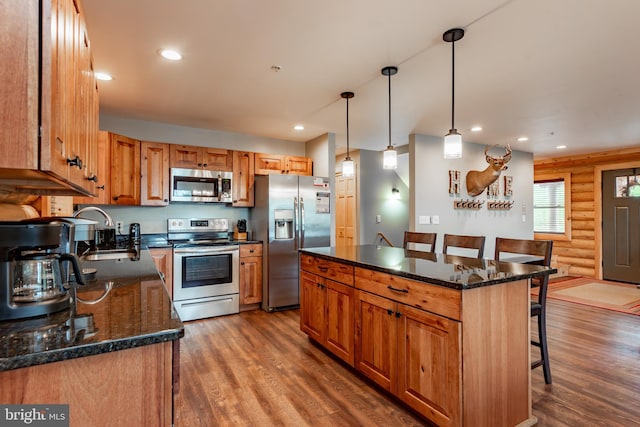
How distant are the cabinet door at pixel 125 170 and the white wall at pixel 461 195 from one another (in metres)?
3.75

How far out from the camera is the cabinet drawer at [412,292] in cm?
171

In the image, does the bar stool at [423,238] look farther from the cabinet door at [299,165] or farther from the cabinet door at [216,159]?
the cabinet door at [216,159]

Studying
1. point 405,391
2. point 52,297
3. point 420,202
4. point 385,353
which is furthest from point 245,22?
point 420,202

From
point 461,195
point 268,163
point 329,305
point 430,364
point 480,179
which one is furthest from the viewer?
point 461,195

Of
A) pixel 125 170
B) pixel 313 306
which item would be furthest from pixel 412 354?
pixel 125 170

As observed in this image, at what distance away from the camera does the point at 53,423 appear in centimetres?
83

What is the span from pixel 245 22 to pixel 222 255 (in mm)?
2770

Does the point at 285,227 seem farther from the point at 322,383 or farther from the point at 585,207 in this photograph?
the point at 585,207

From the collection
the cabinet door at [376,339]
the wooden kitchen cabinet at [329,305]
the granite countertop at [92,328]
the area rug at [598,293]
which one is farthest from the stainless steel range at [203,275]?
the area rug at [598,293]

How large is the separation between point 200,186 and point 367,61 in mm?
2692

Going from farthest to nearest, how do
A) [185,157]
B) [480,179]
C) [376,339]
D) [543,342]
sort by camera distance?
[480,179]
[185,157]
[543,342]
[376,339]

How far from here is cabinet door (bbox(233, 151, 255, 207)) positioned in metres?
4.56

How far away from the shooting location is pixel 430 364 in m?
1.83

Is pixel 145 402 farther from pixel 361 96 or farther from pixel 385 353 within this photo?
pixel 361 96
